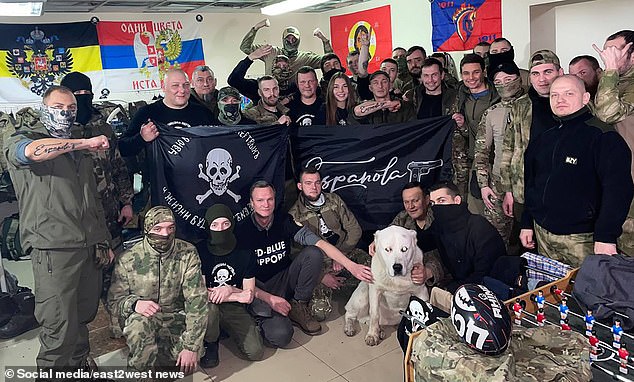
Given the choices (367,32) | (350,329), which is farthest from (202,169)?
(367,32)

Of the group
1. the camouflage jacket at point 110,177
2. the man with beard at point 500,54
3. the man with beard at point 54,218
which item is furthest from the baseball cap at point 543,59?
the camouflage jacket at point 110,177

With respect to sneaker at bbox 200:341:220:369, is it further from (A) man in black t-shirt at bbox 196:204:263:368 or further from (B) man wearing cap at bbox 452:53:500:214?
(B) man wearing cap at bbox 452:53:500:214

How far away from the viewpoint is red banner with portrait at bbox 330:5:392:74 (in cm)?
873

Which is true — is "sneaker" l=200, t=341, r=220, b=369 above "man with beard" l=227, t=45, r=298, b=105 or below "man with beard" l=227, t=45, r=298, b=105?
below

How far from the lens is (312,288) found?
3.70 m

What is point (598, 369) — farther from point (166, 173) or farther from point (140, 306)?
point (166, 173)

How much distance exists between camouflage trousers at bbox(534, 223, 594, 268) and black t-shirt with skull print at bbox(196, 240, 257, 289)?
6.06 feet

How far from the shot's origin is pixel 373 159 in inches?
170

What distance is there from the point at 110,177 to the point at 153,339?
140 cm

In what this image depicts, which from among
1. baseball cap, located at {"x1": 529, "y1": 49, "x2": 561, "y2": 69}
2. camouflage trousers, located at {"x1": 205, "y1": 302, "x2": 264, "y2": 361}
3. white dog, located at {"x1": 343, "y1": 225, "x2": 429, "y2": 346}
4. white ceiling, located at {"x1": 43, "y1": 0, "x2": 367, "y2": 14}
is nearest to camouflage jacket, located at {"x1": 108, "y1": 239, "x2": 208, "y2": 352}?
camouflage trousers, located at {"x1": 205, "y1": 302, "x2": 264, "y2": 361}

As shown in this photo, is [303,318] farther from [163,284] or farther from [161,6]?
[161,6]

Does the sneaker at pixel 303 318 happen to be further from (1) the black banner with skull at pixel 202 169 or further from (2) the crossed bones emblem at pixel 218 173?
(2) the crossed bones emblem at pixel 218 173

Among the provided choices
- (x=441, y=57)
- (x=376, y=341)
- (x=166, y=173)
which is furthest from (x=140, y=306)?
(x=441, y=57)

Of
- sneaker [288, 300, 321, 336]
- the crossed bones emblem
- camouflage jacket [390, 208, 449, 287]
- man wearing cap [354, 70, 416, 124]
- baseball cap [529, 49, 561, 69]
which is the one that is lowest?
Result: sneaker [288, 300, 321, 336]
